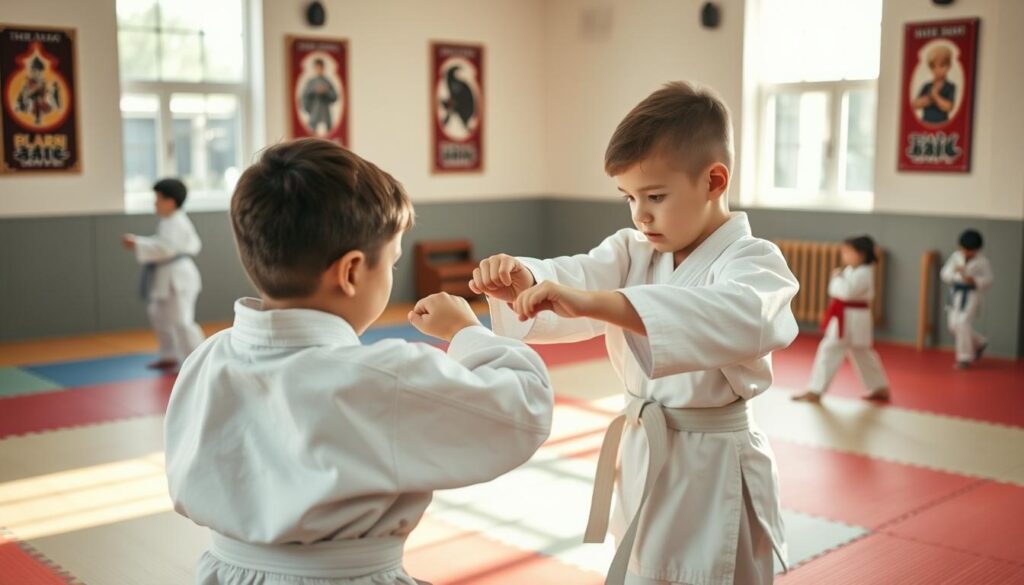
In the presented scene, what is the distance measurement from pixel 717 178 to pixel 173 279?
5.26 metres

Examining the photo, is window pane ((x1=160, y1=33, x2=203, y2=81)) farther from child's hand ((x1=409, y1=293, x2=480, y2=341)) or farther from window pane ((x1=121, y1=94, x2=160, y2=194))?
child's hand ((x1=409, y1=293, x2=480, y2=341))

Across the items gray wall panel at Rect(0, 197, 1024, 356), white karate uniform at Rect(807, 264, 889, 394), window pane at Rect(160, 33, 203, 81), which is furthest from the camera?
window pane at Rect(160, 33, 203, 81)

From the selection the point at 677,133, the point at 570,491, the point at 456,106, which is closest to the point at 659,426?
the point at 677,133

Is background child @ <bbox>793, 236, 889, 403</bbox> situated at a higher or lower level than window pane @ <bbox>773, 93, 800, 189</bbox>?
lower

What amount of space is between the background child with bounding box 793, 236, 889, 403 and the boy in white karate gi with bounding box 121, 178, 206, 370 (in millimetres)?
3728

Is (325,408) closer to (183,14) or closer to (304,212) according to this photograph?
(304,212)

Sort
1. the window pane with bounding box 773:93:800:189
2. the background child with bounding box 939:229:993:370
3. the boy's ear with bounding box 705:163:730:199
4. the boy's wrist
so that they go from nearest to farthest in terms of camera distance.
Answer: the boy's wrist
the boy's ear with bounding box 705:163:730:199
the background child with bounding box 939:229:993:370
the window pane with bounding box 773:93:800:189

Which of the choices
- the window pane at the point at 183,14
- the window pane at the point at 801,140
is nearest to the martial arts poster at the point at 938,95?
the window pane at the point at 801,140

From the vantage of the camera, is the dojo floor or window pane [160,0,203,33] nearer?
the dojo floor

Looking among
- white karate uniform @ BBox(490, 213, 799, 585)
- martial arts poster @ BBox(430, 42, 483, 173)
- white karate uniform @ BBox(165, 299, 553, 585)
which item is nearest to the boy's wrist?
white karate uniform @ BBox(165, 299, 553, 585)

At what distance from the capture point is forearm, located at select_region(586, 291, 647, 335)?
172 centimetres

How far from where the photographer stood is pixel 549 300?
5.38ft

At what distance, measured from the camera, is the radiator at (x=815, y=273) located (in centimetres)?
791

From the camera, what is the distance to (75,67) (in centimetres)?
757
